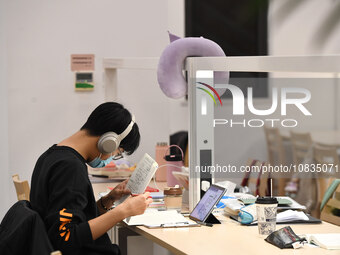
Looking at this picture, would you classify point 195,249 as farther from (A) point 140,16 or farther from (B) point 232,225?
(A) point 140,16

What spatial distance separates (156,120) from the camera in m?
4.22

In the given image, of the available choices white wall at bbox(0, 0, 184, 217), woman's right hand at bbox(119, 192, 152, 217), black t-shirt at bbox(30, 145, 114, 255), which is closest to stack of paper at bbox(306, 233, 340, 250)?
woman's right hand at bbox(119, 192, 152, 217)

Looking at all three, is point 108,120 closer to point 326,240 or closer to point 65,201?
point 65,201

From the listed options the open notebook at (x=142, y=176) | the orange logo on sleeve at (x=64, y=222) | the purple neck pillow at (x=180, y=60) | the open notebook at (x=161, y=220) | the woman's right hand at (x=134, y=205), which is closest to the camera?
the orange logo on sleeve at (x=64, y=222)

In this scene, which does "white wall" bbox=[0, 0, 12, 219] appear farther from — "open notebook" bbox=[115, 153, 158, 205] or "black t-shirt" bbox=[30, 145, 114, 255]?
"black t-shirt" bbox=[30, 145, 114, 255]

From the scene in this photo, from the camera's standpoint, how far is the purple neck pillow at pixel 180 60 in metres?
2.56

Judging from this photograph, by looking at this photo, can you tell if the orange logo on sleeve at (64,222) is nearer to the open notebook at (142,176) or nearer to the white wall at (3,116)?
the open notebook at (142,176)

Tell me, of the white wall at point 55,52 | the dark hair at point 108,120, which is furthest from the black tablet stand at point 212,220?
the white wall at point 55,52

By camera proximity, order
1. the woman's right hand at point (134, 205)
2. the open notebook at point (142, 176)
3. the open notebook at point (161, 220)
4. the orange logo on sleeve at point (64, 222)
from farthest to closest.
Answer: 1. the open notebook at point (142, 176)
2. the open notebook at point (161, 220)
3. the woman's right hand at point (134, 205)
4. the orange logo on sleeve at point (64, 222)

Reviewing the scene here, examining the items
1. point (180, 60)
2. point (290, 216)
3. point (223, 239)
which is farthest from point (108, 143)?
point (290, 216)

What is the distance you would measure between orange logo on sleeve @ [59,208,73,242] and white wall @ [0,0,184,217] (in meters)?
2.35

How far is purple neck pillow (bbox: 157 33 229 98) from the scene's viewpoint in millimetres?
2559

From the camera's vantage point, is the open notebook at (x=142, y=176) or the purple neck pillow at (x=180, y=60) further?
the purple neck pillow at (x=180, y=60)

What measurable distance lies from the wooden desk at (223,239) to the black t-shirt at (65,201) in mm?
238
